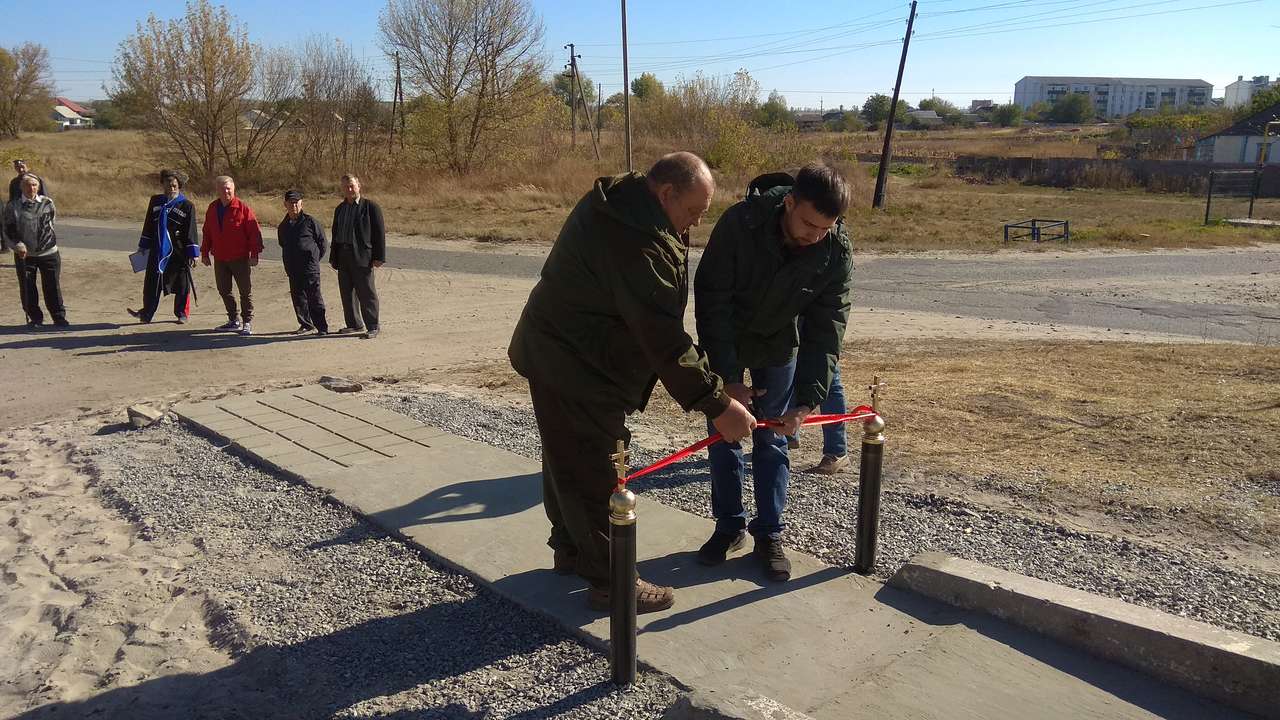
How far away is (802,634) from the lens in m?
3.97

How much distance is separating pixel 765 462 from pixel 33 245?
34.4 feet

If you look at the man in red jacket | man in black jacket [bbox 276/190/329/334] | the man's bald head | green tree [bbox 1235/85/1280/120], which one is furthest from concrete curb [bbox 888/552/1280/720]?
green tree [bbox 1235/85/1280/120]

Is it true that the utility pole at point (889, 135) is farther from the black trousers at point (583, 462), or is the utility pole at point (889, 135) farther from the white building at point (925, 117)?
the white building at point (925, 117)

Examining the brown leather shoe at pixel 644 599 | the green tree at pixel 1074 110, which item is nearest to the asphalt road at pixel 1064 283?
the brown leather shoe at pixel 644 599

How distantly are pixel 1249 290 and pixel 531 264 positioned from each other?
12.5m

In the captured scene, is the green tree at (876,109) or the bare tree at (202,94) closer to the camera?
the bare tree at (202,94)

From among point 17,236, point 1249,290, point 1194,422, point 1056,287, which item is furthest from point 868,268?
point 17,236

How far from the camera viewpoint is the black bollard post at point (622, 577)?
3.42 meters

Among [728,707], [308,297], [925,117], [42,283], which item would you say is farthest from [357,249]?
[925,117]

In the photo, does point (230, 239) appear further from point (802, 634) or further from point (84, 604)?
point (802, 634)

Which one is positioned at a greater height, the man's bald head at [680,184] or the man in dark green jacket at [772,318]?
the man's bald head at [680,184]

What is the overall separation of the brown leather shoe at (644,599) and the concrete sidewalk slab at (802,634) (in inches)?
1.7

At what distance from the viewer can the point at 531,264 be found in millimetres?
18688

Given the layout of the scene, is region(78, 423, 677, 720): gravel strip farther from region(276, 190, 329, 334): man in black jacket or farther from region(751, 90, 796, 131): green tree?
region(751, 90, 796, 131): green tree
